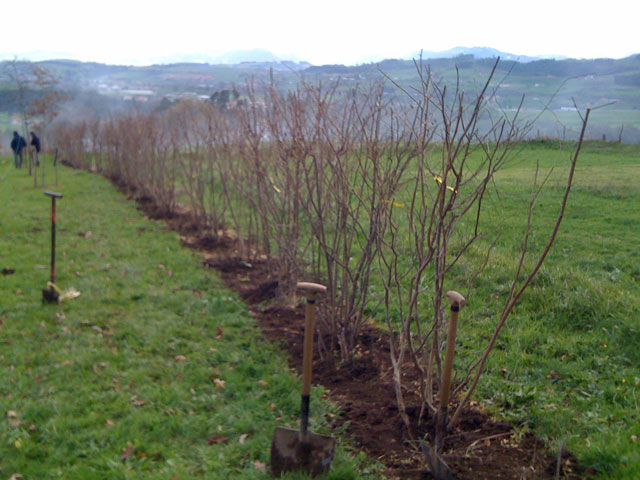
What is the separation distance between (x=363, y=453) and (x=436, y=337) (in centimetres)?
89

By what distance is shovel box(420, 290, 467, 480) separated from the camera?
A: 9.91 feet

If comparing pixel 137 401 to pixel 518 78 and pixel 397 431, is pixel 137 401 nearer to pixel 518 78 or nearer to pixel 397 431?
pixel 397 431

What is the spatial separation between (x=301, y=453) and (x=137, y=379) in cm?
206

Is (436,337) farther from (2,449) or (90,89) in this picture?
(90,89)

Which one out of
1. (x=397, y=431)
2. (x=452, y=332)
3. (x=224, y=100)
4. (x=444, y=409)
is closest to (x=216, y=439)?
(x=397, y=431)

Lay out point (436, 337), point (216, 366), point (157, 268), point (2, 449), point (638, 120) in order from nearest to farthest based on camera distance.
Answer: point (436, 337) → point (2, 449) → point (216, 366) → point (157, 268) → point (638, 120)

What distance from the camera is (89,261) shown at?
8883 mm

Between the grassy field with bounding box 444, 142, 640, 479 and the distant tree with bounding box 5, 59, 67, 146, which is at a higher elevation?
the distant tree with bounding box 5, 59, 67, 146

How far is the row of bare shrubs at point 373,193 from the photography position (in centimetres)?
337

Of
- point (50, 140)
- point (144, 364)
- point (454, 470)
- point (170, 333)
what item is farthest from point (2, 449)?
point (50, 140)

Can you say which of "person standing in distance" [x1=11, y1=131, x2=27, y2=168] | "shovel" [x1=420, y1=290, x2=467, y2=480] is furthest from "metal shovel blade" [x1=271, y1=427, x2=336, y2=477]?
"person standing in distance" [x1=11, y1=131, x2=27, y2=168]

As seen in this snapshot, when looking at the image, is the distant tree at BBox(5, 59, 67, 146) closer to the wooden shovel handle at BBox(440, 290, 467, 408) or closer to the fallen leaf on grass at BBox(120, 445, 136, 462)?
the fallen leaf on grass at BBox(120, 445, 136, 462)

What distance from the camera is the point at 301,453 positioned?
11.1 ft

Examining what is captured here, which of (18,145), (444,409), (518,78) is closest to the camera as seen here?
(444,409)
